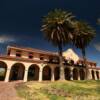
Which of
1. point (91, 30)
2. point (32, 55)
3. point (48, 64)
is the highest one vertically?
point (91, 30)

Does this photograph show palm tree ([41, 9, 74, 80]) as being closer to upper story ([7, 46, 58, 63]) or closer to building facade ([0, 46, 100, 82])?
building facade ([0, 46, 100, 82])

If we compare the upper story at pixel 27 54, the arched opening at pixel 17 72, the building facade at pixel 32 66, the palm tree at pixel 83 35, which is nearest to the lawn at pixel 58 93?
the building facade at pixel 32 66

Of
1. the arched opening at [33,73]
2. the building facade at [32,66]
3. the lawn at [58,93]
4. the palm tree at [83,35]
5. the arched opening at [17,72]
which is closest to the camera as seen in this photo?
the lawn at [58,93]

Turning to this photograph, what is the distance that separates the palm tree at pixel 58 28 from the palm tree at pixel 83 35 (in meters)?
7.51

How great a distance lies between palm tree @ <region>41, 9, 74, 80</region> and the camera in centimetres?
3123

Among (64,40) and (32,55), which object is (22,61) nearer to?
(32,55)

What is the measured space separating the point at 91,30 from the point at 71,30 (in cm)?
1097

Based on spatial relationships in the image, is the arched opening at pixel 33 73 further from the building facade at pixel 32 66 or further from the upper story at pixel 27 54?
the upper story at pixel 27 54

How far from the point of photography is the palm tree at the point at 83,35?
129ft

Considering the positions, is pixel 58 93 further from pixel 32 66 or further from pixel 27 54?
pixel 27 54

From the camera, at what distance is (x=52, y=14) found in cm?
3188

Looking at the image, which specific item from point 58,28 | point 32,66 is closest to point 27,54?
point 32,66

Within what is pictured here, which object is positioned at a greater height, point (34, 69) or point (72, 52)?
point (72, 52)

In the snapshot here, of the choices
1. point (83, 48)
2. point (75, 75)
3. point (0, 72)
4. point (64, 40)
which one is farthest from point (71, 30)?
point (0, 72)
